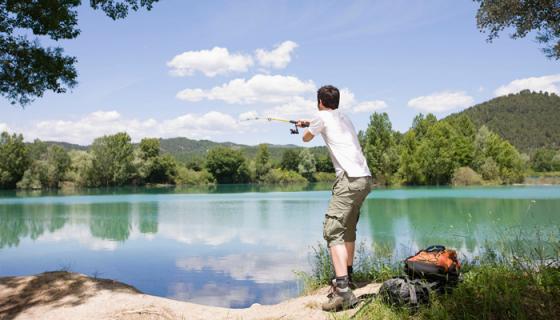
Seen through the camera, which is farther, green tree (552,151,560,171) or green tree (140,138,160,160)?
green tree (552,151,560,171)

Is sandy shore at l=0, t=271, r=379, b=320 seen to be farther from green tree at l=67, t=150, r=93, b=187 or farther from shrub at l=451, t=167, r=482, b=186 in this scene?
green tree at l=67, t=150, r=93, b=187

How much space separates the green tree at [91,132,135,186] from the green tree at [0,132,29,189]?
356 inches

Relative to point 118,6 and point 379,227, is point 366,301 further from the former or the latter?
point 379,227

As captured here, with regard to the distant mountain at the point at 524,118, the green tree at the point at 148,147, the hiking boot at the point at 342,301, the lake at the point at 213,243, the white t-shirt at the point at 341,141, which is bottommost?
the lake at the point at 213,243

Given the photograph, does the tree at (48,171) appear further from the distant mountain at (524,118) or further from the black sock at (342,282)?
the distant mountain at (524,118)

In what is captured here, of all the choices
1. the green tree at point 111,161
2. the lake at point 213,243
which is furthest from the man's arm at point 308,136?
the green tree at point 111,161

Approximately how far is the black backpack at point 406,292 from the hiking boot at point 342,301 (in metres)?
0.27

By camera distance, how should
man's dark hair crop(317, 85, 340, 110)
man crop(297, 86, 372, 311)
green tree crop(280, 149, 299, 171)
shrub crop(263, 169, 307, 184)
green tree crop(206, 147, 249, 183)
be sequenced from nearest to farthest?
man crop(297, 86, 372, 311)
man's dark hair crop(317, 85, 340, 110)
green tree crop(206, 147, 249, 183)
shrub crop(263, 169, 307, 184)
green tree crop(280, 149, 299, 171)

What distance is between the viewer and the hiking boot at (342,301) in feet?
12.3

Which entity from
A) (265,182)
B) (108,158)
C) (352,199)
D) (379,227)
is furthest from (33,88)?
(265,182)

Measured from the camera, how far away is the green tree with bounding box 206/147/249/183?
78.8 m

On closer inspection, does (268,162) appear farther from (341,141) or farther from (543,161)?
(341,141)

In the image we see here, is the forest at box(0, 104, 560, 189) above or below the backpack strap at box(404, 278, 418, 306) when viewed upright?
above

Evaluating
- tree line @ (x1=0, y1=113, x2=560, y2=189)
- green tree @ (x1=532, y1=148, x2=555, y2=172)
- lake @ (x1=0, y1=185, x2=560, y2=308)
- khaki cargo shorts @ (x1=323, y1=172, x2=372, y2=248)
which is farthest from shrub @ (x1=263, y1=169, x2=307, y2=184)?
khaki cargo shorts @ (x1=323, y1=172, x2=372, y2=248)
